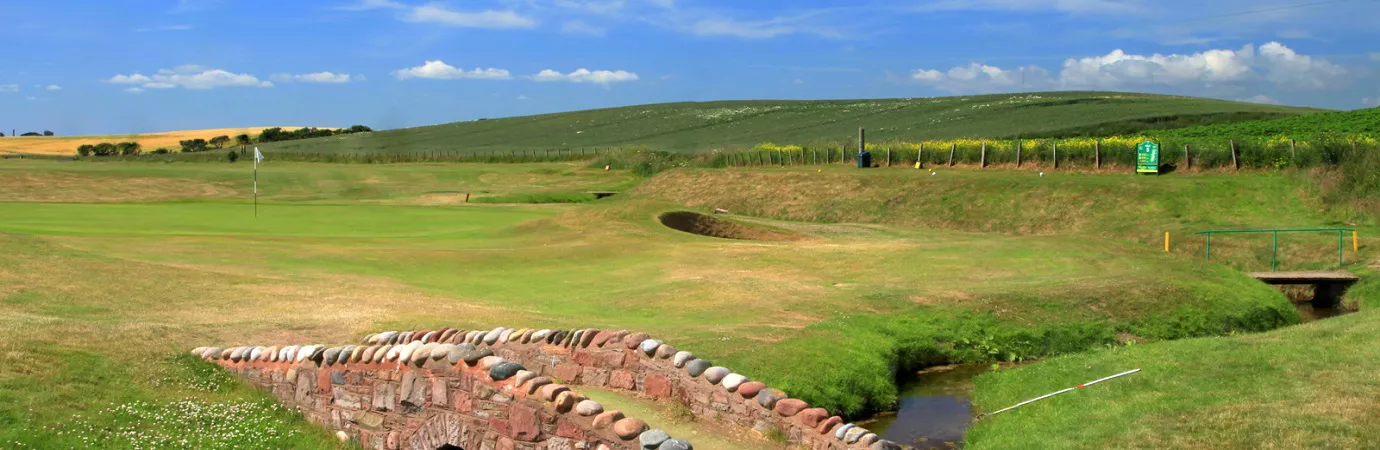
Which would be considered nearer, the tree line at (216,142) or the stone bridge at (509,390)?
the stone bridge at (509,390)

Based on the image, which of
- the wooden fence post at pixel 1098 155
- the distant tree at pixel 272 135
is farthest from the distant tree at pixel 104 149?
the wooden fence post at pixel 1098 155

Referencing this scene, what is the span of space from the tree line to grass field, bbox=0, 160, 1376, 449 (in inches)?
2850

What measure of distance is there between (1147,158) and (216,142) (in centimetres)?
9906

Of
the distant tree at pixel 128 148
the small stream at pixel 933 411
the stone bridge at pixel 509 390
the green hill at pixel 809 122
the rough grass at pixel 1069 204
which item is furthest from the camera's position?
the distant tree at pixel 128 148

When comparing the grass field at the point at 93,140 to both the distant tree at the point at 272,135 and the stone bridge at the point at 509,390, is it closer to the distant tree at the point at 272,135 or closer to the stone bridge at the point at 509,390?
the distant tree at the point at 272,135

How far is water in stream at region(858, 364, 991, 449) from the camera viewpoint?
1479cm

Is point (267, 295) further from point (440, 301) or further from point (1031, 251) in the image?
point (1031, 251)

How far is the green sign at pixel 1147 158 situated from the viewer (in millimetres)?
41281

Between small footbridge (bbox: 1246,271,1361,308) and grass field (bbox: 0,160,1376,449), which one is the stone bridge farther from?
small footbridge (bbox: 1246,271,1361,308)

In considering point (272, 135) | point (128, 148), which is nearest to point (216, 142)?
point (272, 135)

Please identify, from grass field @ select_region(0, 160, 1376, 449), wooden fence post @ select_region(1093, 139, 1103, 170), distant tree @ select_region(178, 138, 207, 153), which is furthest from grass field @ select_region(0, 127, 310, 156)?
wooden fence post @ select_region(1093, 139, 1103, 170)

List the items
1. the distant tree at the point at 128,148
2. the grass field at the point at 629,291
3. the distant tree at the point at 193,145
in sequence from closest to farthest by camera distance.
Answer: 1. the grass field at the point at 629,291
2. the distant tree at the point at 128,148
3. the distant tree at the point at 193,145

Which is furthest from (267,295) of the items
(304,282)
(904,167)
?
(904,167)

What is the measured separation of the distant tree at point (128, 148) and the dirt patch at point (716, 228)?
283 ft
